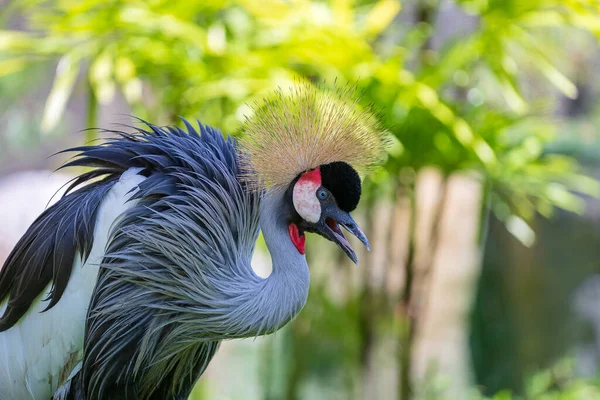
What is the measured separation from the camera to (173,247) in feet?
4.21

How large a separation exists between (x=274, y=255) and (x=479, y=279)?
10.0 ft

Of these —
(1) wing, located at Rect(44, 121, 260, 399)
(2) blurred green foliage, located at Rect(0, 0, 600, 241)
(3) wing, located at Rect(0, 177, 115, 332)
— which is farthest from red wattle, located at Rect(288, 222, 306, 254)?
(2) blurred green foliage, located at Rect(0, 0, 600, 241)

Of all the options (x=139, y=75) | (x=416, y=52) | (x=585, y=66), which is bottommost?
(x=585, y=66)

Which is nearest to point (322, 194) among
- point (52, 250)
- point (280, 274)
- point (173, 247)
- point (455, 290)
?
point (280, 274)

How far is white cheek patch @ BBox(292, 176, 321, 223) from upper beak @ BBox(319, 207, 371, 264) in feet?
0.05

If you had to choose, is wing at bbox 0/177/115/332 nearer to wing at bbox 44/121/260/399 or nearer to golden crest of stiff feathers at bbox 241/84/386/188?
wing at bbox 44/121/260/399

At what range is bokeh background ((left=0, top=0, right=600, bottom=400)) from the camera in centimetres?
203

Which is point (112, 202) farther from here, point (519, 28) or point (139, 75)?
point (519, 28)

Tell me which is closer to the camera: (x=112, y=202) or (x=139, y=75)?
(x=112, y=202)

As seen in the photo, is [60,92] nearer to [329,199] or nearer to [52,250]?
[52,250]

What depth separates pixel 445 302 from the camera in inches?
179

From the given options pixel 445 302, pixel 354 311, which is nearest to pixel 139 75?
pixel 354 311

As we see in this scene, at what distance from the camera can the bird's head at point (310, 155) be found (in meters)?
1.23

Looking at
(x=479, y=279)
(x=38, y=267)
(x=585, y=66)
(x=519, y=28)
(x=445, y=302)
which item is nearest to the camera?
(x=38, y=267)
